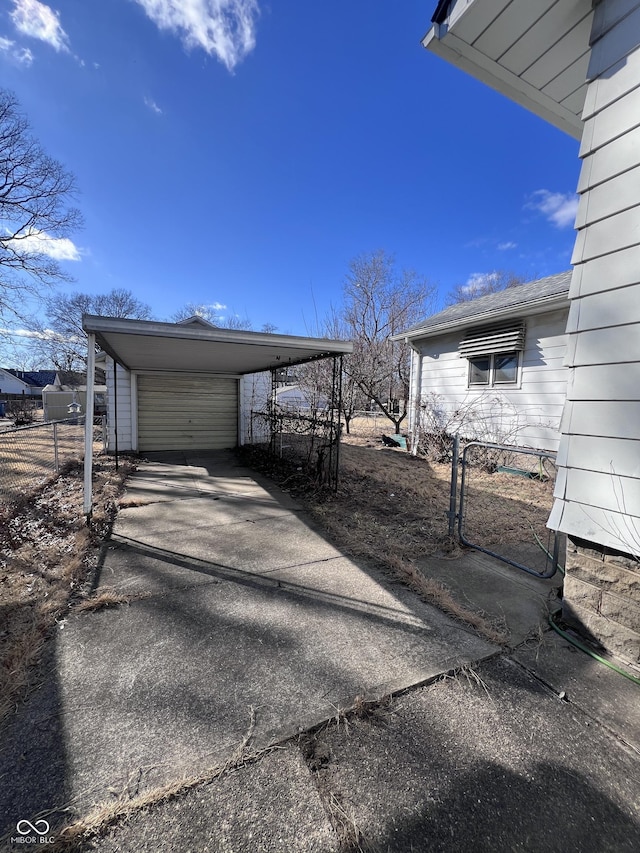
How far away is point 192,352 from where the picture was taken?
5.91m

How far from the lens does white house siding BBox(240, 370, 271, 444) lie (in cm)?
970

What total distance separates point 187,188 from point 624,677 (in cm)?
1244

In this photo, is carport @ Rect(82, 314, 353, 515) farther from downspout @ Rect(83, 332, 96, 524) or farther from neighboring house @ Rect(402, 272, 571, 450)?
neighboring house @ Rect(402, 272, 571, 450)

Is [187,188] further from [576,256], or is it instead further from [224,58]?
[576,256]

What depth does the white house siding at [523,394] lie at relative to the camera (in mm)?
6098

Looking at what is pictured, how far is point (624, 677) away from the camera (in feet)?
6.10

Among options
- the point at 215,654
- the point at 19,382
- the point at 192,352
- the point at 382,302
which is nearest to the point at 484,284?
the point at 382,302

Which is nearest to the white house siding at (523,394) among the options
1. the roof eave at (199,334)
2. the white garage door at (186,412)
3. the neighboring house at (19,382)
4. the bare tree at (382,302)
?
the roof eave at (199,334)

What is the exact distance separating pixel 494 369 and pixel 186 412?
24.9ft

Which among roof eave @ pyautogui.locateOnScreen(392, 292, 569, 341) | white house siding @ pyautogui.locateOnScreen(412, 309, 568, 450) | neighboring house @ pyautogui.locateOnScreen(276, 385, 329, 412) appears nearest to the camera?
roof eave @ pyautogui.locateOnScreen(392, 292, 569, 341)

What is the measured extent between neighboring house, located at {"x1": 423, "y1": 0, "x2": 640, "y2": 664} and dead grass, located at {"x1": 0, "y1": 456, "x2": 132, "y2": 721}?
10.5 feet

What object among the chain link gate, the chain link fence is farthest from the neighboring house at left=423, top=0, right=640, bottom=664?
the chain link fence

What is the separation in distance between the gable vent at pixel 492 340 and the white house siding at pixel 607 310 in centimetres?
489

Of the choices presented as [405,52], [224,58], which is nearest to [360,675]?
[405,52]
